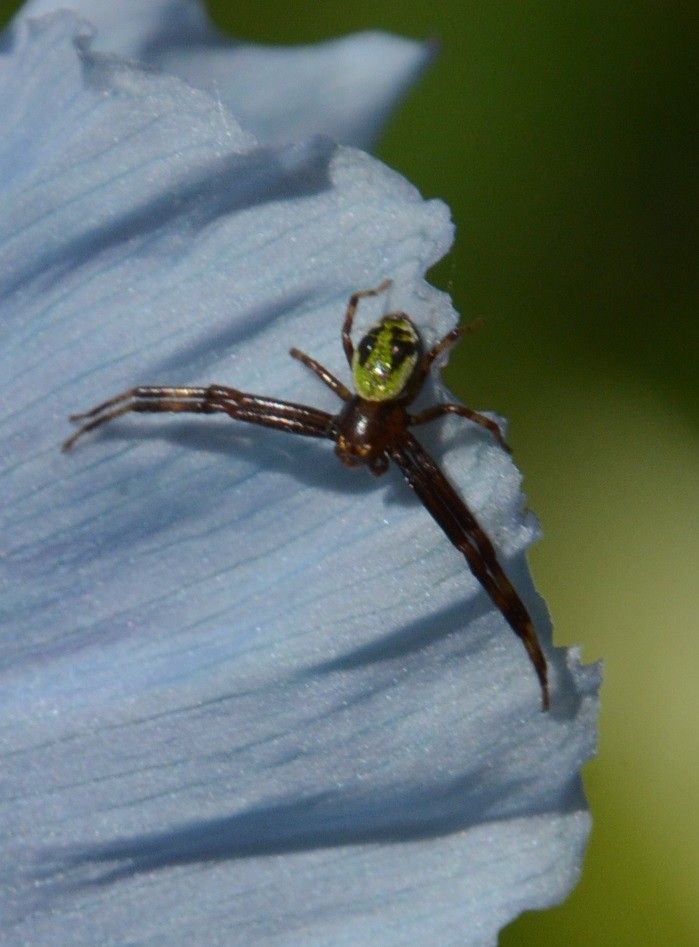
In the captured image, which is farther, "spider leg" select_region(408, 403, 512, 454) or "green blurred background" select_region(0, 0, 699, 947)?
"green blurred background" select_region(0, 0, 699, 947)

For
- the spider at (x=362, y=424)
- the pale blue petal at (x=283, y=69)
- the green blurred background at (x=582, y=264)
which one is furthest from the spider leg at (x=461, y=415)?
the green blurred background at (x=582, y=264)

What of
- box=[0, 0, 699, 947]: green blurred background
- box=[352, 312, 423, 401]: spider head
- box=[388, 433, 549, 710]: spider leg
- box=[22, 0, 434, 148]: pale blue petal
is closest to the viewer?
box=[388, 433, 549, 710]: spider leg

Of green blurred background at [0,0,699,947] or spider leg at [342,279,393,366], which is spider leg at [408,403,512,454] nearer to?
spider leg at [342,279,393,366]

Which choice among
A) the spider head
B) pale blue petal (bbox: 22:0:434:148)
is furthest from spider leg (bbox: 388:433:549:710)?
pale blue petal (bbox: 22:0:434:148)

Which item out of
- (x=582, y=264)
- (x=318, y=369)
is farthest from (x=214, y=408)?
(x=582, y=264)

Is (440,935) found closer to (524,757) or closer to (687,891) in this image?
(524,757)

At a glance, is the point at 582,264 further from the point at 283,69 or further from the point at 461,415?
the point at 461,415
